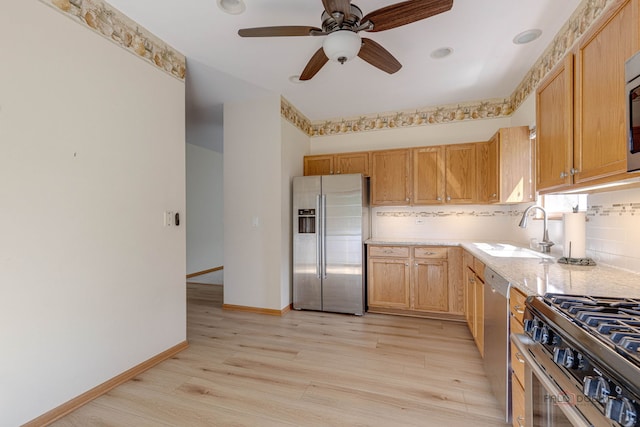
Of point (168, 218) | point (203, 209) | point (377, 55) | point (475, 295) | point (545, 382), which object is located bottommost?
point (475, 295)

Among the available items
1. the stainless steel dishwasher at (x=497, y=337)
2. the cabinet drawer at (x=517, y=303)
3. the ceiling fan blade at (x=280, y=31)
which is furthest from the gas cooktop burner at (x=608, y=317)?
the ceiling fan blade at (x=280, y=31)

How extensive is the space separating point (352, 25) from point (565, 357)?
194cm

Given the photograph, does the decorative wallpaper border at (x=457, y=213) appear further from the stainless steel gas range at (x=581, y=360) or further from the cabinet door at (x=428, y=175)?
the stainless steel gas range at (x=581, y=360)

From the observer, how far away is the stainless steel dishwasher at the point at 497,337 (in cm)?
158

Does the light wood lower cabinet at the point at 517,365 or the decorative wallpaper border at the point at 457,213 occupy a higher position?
the decorative wallpaper border at the point at 457,213

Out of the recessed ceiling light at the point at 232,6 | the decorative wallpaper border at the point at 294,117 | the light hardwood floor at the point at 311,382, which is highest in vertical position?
the recessed ceiling light at the point at 232,6

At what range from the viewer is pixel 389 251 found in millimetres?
3418

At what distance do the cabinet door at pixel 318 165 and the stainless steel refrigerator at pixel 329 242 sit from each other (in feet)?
1.61

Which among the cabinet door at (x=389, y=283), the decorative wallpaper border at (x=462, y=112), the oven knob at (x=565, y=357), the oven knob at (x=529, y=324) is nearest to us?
the oven knob at (x=565, y=357)

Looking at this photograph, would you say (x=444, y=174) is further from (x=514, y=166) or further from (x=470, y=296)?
(x=470, y=296)

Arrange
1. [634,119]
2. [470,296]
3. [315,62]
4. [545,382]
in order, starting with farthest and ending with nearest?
[470,296] < [315,62] < [634,119] < [545,382]

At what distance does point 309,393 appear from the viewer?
192 cm

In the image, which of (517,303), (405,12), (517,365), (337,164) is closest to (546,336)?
(517,303)

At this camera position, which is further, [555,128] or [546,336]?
[555,128]
